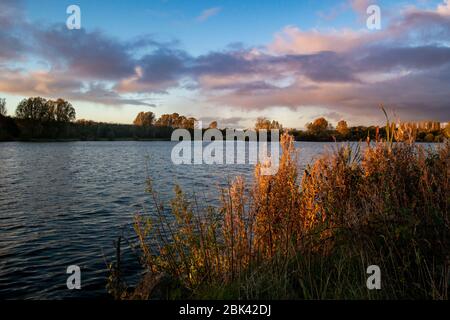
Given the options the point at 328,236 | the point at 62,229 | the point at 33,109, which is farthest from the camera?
the point at 33,109

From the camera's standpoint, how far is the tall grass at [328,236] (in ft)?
17.3

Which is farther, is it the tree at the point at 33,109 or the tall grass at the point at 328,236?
the tree at the point at 33,109

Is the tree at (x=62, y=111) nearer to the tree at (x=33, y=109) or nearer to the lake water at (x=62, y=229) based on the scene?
the tree at (x=33, y=109)

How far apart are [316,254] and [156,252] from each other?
20.2 ft

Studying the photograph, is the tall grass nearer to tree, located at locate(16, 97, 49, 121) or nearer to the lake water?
the lake water

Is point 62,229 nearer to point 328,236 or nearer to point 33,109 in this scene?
point 328,236

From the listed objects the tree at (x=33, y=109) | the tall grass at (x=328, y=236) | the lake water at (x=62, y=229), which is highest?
the tree at (x=33, y=109)

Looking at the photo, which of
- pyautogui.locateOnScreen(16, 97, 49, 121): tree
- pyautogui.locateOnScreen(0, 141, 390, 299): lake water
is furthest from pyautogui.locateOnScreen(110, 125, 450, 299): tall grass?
pyautogui.locateOnScreen(16, 97, 49, 121): tree

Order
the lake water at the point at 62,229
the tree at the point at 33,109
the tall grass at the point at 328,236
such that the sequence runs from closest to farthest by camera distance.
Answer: the tall grass at the point at 328,236, the lake water at the point at 62,229, the tree at the point at 33,109

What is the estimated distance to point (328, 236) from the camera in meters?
6.75

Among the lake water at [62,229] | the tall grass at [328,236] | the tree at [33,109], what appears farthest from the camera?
the tree at [33,109]

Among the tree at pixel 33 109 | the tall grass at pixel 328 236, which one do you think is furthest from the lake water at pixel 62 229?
the tree at pixel 33 109

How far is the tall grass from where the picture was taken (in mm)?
5258

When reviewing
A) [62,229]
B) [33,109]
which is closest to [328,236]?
[62,229]
